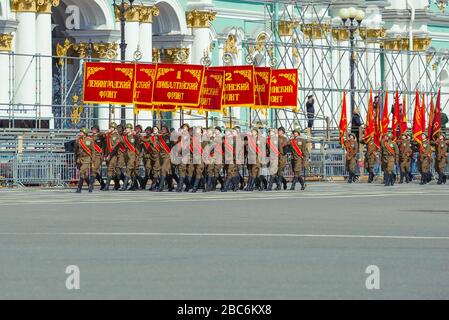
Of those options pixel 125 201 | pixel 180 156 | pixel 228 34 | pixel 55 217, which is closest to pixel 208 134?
pixel 180 156

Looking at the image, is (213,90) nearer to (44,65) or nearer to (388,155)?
(388,155)

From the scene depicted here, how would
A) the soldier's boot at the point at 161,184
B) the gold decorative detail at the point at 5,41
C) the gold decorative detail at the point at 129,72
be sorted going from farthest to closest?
the gold decorative detail at the point at 5,41 < the gold decorative detail at the point at 129,72 < the soldier's boot at the point at 161,184

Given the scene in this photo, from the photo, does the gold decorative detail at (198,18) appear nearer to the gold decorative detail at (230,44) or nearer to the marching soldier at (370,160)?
the gold decorative detail at (230,44)

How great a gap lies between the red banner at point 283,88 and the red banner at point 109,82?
16.4ft

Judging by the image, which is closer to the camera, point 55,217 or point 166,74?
point 55,217

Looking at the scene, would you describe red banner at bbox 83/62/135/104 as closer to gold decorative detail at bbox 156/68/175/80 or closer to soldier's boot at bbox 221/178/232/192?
gold decorative detail at bbox 156/68/175/80

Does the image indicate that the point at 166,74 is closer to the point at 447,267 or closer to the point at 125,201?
the point at 125,201

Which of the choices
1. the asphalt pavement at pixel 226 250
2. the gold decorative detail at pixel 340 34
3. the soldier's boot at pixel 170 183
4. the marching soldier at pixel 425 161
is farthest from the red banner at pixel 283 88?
the gold decorative detail at pixel 340 34

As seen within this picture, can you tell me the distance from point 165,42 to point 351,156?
10471 millimetres

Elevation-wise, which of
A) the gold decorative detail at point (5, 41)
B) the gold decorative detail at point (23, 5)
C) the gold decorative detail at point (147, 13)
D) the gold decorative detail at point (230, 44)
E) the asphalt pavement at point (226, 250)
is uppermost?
the gold decorative detail at point (147, 13)

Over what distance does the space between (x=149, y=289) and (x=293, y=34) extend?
45568 mm

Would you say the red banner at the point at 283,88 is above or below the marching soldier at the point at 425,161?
above

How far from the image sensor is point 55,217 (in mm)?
23719

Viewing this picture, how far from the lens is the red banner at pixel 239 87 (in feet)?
137
